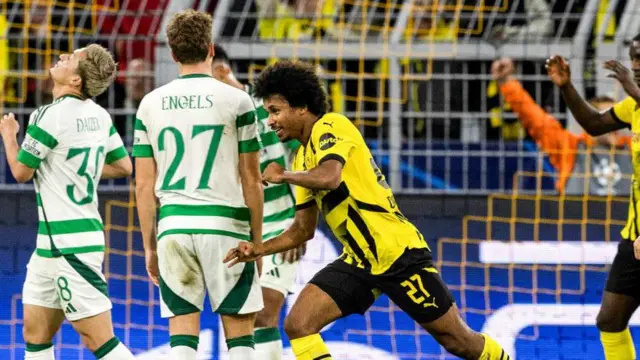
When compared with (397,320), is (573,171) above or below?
above

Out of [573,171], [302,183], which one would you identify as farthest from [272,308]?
[573,171]

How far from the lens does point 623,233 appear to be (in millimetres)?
6668

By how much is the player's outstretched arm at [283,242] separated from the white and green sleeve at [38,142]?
3.76 ft

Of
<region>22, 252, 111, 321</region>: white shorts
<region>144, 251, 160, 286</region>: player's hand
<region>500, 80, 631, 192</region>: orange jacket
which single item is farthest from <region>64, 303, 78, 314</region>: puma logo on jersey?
<region>500, 80, 631, 192</region>: orange jacket

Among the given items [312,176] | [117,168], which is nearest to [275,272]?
[117,168]

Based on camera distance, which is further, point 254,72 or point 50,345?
point 254,72

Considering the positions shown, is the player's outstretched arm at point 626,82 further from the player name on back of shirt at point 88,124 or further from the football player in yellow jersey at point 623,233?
the player name on back of shirt at point 88,124

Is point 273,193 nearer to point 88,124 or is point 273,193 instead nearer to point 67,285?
point 88,124

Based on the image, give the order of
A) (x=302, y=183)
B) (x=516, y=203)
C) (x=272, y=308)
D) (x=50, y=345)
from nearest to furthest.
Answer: (x=302, y=183), (x=50, y=345), (x=272, y=308), (x=516, y=203)

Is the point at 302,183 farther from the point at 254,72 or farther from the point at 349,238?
the point at 254,72

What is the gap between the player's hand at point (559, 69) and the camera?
6.65 metres

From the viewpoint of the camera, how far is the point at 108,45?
28.2 ft

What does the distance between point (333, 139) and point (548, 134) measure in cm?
327

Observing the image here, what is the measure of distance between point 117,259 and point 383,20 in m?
2.51
